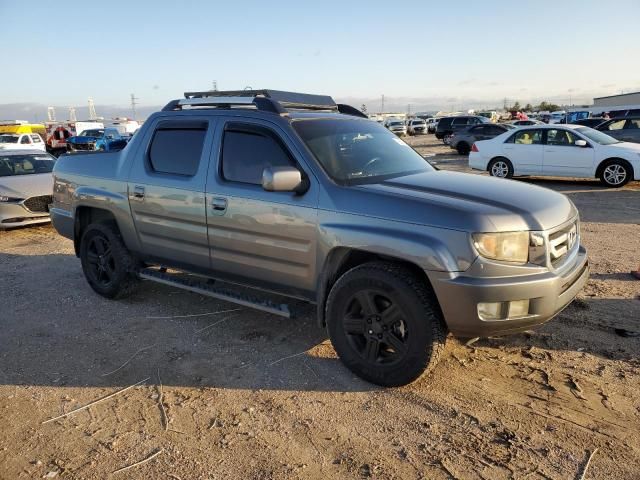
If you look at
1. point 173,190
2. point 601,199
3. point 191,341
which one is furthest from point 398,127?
point 191,341

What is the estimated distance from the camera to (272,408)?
3424 mm

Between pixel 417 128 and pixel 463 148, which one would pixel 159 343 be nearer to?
pixel 463 148

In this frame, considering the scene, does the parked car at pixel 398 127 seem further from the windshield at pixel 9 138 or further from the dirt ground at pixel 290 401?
the dirt ground at pixel 290 401

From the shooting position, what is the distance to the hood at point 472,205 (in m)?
3.20

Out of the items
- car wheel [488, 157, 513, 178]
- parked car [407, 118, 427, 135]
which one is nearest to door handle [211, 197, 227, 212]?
car wheel [488, 157, 513, 178]

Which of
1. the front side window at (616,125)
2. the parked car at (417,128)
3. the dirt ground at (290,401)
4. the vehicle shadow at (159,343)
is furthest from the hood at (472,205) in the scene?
the parked car at (417,128)

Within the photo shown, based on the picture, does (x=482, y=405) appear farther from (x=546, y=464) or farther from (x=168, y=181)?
(x=168, y=181)

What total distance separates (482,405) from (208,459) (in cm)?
173

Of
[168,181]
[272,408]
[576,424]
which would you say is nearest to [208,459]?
[272,408]

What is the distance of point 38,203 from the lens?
9492mm

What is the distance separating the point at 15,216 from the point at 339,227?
7.82 meters

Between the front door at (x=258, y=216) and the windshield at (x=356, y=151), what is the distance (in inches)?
7.8

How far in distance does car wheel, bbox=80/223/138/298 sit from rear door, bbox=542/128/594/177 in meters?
11.5

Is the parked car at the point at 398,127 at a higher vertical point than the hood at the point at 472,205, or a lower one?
lower
